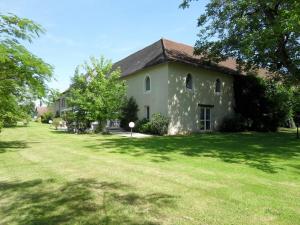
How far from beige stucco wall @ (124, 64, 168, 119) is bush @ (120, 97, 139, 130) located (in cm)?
46

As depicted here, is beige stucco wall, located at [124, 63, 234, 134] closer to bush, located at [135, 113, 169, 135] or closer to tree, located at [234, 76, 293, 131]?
bush, located at [135, 113, 169, 135]

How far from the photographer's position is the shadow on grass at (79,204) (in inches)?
201

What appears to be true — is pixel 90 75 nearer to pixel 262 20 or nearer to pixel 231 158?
pixel 262 20

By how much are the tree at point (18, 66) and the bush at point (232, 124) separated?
18.8 m

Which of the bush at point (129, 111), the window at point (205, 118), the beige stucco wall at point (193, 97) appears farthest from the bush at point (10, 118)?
the window at point (205, 118)

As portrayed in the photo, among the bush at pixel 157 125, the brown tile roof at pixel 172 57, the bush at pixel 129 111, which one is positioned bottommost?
the bush at pixel 157 125

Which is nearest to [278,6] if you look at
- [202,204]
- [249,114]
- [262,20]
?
[262,20]

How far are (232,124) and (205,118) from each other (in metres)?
2.62

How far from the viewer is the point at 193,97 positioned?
26812 mm

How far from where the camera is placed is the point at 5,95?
1362 cm

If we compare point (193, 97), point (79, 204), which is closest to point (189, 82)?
point (193, 97)

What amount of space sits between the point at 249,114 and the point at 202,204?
25831 millimetres

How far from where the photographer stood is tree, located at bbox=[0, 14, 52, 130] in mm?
11430

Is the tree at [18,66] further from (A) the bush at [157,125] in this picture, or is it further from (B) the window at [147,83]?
(B) the window at [147,83]
